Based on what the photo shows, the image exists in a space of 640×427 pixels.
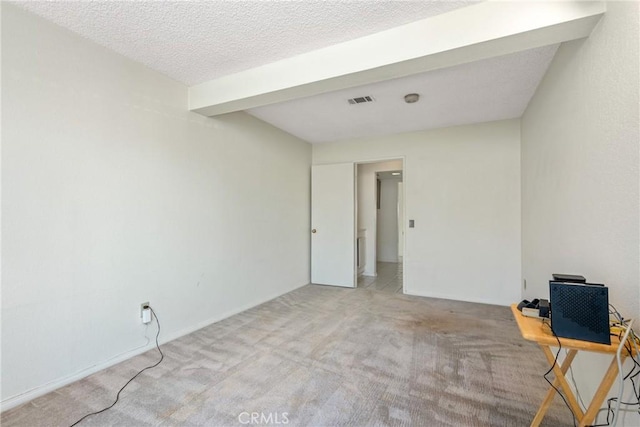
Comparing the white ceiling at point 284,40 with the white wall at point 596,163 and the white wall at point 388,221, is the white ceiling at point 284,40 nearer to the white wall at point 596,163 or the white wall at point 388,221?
the white wall at point 596,163

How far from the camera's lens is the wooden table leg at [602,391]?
1050 millimetres

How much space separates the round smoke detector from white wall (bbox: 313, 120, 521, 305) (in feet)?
3.92

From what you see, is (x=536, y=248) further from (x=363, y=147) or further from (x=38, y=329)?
(x=38, y=329)

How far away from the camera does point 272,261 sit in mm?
3996

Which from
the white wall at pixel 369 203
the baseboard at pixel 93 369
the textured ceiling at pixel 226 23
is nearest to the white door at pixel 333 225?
the white wall at pixel 369 203

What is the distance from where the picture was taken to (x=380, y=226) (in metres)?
7.43

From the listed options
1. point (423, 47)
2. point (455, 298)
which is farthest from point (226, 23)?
point (455, 298)

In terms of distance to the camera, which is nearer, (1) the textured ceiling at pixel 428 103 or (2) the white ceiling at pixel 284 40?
(2) the white ceiling at pixel 284 40

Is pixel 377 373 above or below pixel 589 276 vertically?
below

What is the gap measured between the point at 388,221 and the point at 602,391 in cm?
636

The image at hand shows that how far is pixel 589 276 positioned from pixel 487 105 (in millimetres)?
2269

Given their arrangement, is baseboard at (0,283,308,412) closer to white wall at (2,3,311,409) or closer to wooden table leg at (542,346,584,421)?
white wall at (2,3,311,409)

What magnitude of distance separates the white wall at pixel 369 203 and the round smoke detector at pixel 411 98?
2.38 m

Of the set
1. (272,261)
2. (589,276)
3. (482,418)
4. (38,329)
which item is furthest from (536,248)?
(38,329)
